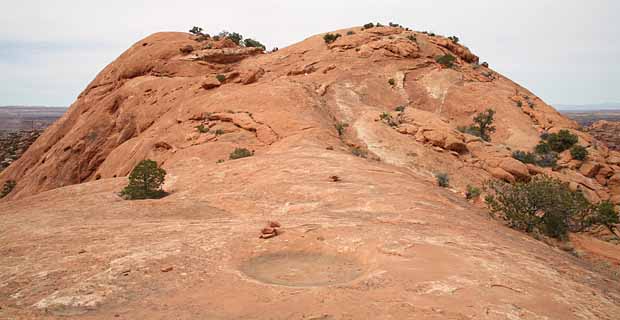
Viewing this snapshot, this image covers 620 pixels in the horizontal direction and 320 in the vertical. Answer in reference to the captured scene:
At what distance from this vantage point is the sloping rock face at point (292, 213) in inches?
202

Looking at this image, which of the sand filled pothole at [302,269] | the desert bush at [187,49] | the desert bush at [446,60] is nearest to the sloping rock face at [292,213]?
the sand filled pothole at [302,269]

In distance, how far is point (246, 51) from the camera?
34.4 metres

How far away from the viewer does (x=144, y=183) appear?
12.2m

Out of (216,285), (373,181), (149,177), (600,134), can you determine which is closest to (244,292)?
(216,285)

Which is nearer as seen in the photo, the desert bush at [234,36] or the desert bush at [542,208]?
the desert bush at [542,208]

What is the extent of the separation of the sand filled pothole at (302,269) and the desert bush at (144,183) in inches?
257

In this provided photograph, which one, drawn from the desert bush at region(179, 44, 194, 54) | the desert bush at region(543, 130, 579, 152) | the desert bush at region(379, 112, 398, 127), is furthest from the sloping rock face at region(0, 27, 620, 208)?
the desert bush at region(543, 130, 579, 152)

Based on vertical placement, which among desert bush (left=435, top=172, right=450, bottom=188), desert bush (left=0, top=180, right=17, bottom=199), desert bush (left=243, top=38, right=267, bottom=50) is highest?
A: desert bush (left=243, top=38, right=267, bottom=50)

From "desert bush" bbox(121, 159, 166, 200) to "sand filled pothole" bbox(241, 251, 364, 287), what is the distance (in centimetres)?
652

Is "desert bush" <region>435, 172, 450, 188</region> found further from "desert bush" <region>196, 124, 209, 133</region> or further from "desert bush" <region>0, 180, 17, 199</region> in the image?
"desert bush" <region>0, 180, 17, 199</region>

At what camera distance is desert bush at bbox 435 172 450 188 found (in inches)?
657

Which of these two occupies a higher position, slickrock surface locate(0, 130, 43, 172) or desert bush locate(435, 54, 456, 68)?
desert bush locate(435, 54, 456, 68)

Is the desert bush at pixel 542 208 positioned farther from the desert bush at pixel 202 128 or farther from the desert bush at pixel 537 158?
the desert bush at pixel 202 128

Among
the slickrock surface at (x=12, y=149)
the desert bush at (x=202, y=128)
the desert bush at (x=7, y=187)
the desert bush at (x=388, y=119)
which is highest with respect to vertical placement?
the desert bush at (x=388, y=119)
